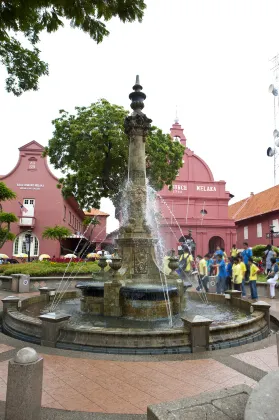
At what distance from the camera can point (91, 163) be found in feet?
70.8

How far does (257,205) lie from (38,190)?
2704 centimetres

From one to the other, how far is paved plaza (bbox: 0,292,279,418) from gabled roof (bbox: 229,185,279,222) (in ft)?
104

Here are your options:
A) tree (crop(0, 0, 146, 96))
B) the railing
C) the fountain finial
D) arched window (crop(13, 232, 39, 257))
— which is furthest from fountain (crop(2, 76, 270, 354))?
arched window (crop(13, 232, 39, 257))

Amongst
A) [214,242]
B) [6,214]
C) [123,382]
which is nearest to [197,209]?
[214,242]

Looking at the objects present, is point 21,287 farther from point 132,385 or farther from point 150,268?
point 132,385

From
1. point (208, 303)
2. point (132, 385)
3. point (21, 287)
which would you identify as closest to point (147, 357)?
point (132, 385)

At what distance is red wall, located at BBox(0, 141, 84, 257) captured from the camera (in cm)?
3262

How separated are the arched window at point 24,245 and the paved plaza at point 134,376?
91.4ft

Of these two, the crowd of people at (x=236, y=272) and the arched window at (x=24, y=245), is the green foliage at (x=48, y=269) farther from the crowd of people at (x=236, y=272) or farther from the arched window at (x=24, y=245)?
the arched window at (x=24, y=245)

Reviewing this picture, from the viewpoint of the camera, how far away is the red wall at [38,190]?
3262cm

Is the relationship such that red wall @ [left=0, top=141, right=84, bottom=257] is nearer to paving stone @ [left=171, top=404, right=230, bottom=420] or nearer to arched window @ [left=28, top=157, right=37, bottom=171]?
arched window @ [left=28, top=157, right=37, bottom=171]

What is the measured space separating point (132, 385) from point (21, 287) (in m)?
11.2

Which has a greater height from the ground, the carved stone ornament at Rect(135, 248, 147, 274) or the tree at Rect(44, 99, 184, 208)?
the tree at Rect(44, 99, 184, 208)

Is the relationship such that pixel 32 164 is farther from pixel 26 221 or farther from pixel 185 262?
pixel 185 262
